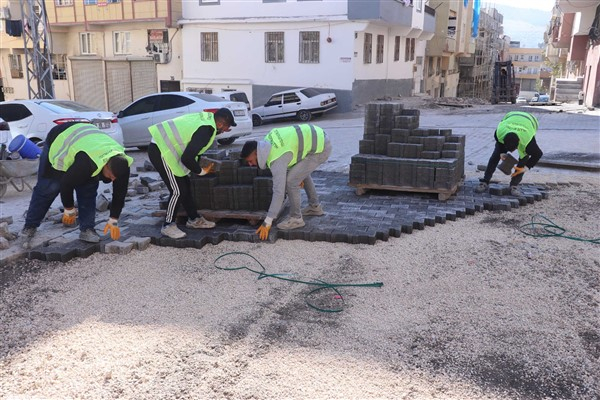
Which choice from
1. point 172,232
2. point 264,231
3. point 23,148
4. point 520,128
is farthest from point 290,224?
point 23,148

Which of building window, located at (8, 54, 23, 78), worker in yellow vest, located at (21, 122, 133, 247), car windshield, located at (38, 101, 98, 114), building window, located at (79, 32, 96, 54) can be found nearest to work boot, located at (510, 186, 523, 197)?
worker in yellow vest, located at (21, 122, 133, 247)

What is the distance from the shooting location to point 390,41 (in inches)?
1083

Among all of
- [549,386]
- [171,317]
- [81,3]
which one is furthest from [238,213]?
[81,3]

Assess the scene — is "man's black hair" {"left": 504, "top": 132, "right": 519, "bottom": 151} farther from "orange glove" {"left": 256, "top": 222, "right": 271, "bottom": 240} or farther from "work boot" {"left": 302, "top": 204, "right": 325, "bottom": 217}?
"orange glove" {"left": 256, "top": 222, "right": 271, "bottom": 240}

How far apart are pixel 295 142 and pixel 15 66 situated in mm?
32380

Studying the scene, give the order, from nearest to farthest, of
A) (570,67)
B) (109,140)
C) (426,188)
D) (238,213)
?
(109,140) → (238,213) → (426,188) → (570,67)

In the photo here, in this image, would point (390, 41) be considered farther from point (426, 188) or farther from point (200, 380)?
point (200, 380)

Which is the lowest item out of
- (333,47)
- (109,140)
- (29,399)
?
(29,399)

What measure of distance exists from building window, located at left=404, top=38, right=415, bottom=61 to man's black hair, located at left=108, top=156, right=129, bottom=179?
27945 millimetres

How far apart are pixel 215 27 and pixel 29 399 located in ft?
78.5

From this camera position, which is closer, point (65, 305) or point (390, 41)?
point (65, 305)

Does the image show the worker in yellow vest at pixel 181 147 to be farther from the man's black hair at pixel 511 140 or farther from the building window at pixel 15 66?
the building window at pixel 15 66

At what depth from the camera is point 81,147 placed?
5.30 m

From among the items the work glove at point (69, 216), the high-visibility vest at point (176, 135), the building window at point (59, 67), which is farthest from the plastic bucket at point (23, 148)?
the building window at point (59, 67)
